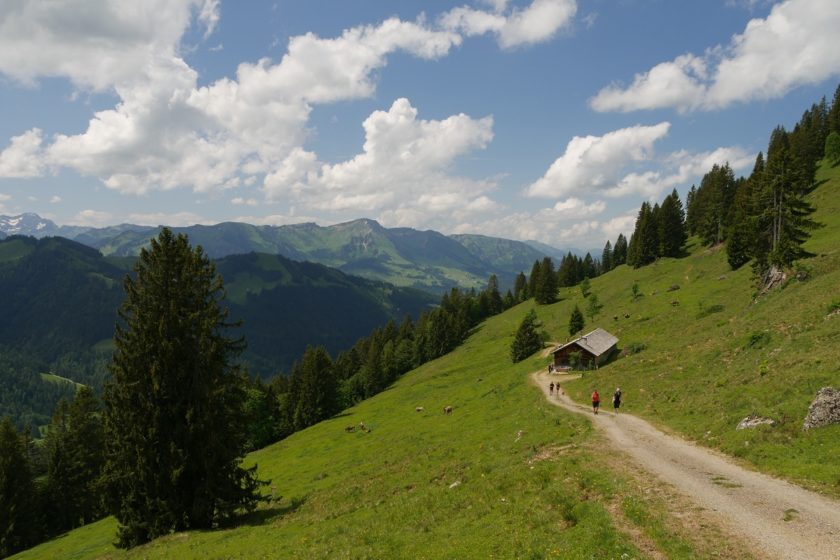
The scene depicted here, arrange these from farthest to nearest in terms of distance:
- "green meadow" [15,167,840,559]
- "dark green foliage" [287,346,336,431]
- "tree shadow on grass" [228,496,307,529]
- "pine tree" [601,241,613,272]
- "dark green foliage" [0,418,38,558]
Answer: "pine tree" [601,241,613,272] < "dark green foliage" [287,346,336,431] < "dark green foliage" [0,418,38,558] < "tree shadow on grass" [228,496,307,529] < "green meadow" [15,167,840,559]

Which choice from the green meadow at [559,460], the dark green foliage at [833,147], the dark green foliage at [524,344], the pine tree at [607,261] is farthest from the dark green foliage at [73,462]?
the pine tree at [607,261]

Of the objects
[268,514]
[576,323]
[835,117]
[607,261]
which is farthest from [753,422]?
[607,261]

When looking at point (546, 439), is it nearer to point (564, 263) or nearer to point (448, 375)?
point (448, 375)

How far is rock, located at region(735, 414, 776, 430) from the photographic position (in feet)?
72.3

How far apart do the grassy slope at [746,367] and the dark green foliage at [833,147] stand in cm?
3685

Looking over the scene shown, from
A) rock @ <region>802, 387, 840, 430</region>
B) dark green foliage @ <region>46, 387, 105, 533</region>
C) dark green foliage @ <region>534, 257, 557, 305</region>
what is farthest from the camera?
dark green foliage @ <region>534, 257, 557, 305</region>

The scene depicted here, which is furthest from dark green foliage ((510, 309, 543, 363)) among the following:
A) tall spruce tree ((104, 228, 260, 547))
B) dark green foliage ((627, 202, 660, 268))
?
tall spruce tree ((104, 228, 260, 547))

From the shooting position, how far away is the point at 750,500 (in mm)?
15312

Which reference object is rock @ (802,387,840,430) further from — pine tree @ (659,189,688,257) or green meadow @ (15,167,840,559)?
pine tree @ (659,189,688,257)

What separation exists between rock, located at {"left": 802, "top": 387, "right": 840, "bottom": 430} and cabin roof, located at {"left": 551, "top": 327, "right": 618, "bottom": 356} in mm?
42546

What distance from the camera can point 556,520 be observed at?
50.8 feet

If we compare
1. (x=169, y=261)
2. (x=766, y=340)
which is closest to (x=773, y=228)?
(x=766, y=340)

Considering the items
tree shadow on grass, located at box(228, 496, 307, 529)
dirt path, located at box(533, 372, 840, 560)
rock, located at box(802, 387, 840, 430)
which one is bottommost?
tree shadow on grass, located at box(228, 496, 307, 529)

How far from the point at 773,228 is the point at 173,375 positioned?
233ft
